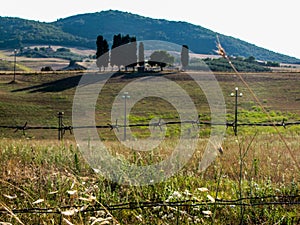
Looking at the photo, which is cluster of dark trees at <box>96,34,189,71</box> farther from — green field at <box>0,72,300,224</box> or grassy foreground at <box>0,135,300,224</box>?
grassy foreground at <box>0,135,300,224</box>

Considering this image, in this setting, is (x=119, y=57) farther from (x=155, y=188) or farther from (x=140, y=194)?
(x=140, y=194)

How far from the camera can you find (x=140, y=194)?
184 inches

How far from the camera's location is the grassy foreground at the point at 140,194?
3754 mm

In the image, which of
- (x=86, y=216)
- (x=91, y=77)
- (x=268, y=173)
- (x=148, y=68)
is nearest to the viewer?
(x=86, y=216)

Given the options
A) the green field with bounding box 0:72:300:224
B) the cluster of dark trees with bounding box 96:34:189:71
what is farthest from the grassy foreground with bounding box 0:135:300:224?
the cluster of dark trees with bounding box 96:34:189:71

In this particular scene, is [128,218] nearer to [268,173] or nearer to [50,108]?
[268,173]

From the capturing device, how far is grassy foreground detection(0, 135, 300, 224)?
375 centimetres

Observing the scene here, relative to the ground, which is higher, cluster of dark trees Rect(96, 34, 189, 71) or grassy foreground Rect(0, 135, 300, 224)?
cluster of dark trees Rect(96, 34, 189, 71)

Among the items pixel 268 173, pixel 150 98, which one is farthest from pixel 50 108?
pixel 268 173

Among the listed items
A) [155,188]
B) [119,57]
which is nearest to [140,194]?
[155,188]

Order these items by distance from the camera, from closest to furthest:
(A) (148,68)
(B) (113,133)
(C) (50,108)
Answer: (B) (113,133) < (C) (50,108) < (A) (148,68)

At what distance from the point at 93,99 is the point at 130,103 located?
4.74 metres

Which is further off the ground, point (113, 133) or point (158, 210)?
point (158, 210)

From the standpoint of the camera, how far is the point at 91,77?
7700 centimetres
